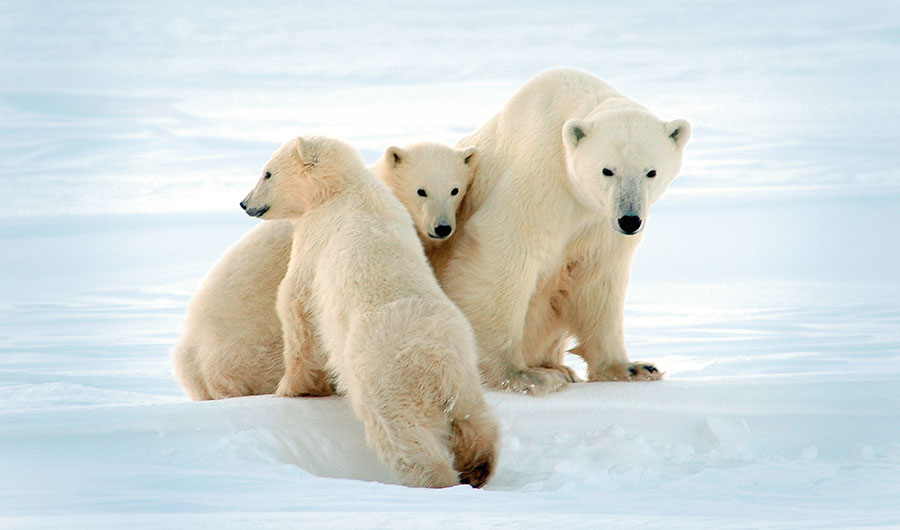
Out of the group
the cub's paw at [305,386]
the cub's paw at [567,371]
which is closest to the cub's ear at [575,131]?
the cub's paw at [567,371]

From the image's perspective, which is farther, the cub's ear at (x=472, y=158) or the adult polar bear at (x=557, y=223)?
the cub's ear at (x=472, y=158)

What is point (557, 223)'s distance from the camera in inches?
233

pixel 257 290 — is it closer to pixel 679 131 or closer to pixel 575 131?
pixel 575 131

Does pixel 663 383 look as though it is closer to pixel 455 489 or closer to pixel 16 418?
pixel 455 489

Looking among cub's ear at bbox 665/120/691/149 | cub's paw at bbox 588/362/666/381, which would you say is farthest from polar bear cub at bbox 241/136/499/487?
cub's paw at bbox 588/362/666/381

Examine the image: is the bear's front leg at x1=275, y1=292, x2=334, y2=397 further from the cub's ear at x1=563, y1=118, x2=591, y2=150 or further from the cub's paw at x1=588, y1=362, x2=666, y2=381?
the cub's paw at x1=588, y1=362, x2=666, y2=381

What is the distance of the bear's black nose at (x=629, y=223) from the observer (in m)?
5.27

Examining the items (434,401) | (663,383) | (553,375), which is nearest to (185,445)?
(434,401)

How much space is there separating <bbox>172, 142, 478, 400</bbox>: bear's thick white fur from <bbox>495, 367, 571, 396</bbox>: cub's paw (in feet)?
2.69

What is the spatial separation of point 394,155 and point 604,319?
150 centimetres

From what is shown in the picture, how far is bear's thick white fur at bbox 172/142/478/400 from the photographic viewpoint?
5.82 m

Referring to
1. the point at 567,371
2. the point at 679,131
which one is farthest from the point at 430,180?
the point at 567,371

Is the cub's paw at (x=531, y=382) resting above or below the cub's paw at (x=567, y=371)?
above

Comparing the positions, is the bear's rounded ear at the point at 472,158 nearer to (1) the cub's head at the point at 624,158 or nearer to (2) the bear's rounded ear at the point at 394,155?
(2) the bear's rounded ear at the point at 394,155
